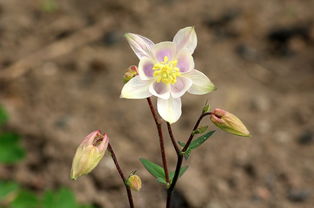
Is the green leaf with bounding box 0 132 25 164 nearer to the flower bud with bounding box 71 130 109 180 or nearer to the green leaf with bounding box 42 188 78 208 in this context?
the green leaf with bounding box 42 188 78 208

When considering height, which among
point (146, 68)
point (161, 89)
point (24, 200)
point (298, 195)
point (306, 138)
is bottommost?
point (298, 195)

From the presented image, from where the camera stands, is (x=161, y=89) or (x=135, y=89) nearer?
(x=135, y=89)

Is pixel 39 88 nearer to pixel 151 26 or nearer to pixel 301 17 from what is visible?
pixel 151 26

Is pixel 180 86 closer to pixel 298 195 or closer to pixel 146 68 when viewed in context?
pixel 146 68

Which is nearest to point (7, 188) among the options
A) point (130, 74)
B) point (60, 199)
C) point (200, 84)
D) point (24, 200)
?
point (24, 200)

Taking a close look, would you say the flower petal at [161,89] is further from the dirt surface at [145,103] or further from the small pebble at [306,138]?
the small pebble at [306,138]
